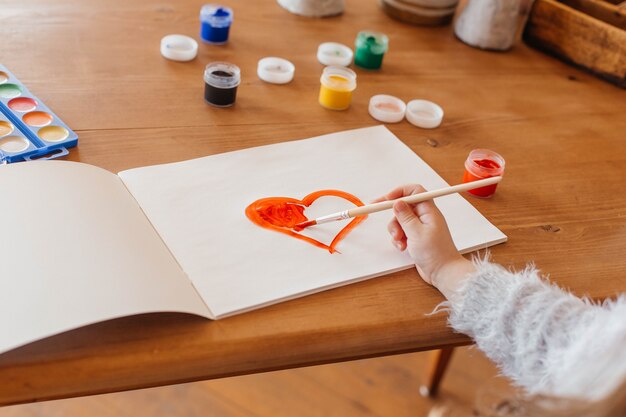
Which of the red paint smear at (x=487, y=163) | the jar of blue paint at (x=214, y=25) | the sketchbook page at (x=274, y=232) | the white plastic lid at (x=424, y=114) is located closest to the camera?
the sketchbook page at (x=274, y=232)

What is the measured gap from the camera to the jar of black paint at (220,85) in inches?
39.1

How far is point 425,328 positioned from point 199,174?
34cm

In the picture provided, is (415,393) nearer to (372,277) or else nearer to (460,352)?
(460,352)

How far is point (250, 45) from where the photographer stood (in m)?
1.20

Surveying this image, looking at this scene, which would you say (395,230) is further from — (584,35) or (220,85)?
(584,35)

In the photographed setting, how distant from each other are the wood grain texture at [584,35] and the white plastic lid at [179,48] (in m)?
0.68

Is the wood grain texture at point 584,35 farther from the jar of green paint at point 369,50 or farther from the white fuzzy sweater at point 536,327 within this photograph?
the white fuzzy sweater at point 536,327

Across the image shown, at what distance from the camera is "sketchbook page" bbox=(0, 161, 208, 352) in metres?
0.61

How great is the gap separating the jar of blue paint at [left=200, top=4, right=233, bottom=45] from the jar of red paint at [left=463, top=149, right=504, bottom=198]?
0.47 m

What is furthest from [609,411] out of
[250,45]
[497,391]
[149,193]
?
[250,45]

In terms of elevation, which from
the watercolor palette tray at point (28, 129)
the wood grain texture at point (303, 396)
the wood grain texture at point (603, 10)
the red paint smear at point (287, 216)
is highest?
the wood grain texture at point (603, 10)

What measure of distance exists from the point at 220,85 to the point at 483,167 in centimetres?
38

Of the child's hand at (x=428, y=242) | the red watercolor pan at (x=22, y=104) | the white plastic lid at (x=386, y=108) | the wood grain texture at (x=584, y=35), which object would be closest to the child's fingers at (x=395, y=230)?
the child's hand at (x=428, y=242)

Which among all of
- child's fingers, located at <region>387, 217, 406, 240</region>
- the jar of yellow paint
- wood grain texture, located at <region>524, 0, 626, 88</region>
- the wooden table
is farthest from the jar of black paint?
wood grain texture, located at <region>524, 0, 626, 88</region>
